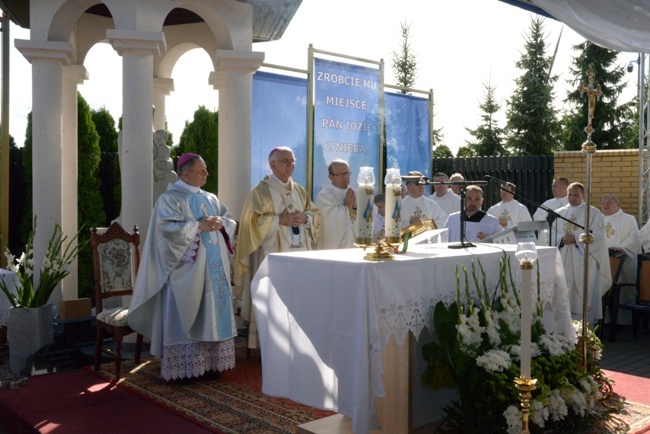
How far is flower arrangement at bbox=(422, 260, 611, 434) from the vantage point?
3383mm

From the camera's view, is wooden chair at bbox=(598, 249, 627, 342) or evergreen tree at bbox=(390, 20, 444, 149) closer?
wooden chair at bbox=(598, 249, 627, 342)

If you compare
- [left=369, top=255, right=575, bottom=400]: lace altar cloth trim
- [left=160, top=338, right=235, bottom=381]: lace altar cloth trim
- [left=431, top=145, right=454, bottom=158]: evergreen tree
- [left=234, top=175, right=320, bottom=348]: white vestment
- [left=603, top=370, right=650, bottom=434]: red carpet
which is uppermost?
[left=431, top=145, right=454, bottom=158]: evergreen tree

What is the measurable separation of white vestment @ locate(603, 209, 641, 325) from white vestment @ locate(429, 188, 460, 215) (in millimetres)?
2101

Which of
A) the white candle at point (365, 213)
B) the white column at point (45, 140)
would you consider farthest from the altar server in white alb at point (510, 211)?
the white candle at point (365, 213)

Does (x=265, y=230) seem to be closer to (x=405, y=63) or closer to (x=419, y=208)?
(x=419, y=208)

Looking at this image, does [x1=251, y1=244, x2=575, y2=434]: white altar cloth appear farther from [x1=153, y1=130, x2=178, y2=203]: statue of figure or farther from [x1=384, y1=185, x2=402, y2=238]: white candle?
[x1=153, y1=130, x2=178, y2=203]: statue of figure

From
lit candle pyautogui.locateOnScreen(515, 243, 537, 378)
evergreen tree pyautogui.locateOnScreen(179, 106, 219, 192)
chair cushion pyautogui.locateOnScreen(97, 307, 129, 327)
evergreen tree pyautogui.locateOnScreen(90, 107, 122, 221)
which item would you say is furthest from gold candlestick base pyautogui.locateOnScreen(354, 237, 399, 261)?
evergreen tree pyautogui.locateOnScreen(179, 106, 219, 192)

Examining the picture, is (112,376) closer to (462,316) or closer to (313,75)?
(462,316)

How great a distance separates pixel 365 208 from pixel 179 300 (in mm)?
2328

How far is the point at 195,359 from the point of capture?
17.4 feet

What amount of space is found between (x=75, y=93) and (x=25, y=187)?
230 centimetres

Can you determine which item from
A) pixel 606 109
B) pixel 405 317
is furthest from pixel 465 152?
pixel 405 317

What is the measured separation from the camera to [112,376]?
5473 millimetres

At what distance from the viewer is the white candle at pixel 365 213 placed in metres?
3.54
